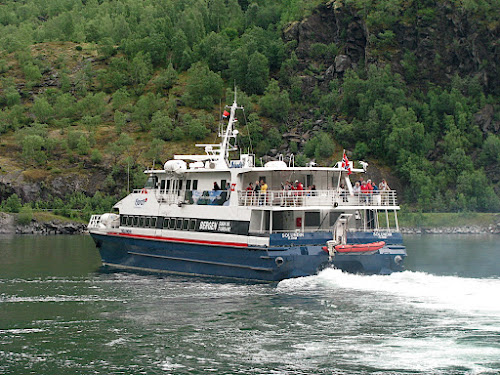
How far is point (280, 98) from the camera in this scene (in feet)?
399

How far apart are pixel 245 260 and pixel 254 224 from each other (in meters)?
1.87

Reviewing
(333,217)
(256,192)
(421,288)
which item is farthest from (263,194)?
(421,288)

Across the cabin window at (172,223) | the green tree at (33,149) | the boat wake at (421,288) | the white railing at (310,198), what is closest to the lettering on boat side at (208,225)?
the white railing at (310,198)

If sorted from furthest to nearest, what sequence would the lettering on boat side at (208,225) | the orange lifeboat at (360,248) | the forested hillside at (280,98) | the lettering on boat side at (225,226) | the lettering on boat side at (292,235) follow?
the forested hillside at (280,98), the lettering on boat side at (208,225), the lettering on boat side at (225,226), the lettering on boat side at (292,235), the orange lifeboat at (360,248)

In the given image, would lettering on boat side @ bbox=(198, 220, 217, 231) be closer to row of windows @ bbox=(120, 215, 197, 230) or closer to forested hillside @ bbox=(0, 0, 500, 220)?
row of windows @ bbox=(120, 215, 197, 230)

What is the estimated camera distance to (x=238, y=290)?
107ft

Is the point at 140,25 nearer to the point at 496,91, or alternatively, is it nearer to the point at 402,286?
the point at 496,91

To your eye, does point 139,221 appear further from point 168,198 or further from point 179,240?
point 179,240

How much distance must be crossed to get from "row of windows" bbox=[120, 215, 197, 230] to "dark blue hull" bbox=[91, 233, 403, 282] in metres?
0.96

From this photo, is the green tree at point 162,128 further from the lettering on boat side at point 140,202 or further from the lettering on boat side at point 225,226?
the lettering on boat side at point 225,226

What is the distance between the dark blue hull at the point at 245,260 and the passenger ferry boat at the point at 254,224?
0.15ft

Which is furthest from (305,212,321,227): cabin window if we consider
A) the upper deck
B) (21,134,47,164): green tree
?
(21,134,47,164): green tree

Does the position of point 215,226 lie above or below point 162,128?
below

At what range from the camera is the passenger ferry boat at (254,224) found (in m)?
33.9
